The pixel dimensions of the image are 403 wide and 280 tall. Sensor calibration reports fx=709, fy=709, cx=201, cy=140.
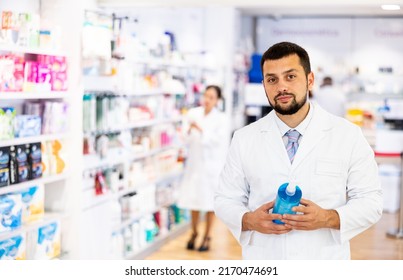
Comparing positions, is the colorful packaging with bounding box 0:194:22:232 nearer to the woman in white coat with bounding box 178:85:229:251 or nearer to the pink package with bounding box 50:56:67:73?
the pink package with bounding box 50:56:67:73

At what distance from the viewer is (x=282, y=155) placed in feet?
9.52

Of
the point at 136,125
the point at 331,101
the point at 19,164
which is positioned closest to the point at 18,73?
the point at 19,164

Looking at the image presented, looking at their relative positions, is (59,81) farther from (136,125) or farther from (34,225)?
(136,125)

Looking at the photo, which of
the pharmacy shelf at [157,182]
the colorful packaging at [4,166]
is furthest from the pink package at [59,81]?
the pharmacy shelf at [157,182]

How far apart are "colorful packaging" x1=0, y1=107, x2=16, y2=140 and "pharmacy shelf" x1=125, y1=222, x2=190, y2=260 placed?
222cm

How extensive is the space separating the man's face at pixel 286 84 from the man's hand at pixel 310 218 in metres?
0.38

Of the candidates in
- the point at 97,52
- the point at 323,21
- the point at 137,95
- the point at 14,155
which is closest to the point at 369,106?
the point at 323,21

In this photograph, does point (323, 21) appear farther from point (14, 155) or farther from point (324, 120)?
point (324, 120)

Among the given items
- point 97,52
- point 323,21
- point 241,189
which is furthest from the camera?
point 323,21

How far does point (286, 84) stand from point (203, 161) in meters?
4.27

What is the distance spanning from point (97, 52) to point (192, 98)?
3.14 meters

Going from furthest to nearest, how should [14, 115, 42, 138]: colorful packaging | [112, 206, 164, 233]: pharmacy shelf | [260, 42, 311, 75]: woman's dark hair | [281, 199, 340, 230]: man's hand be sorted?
[112, 206, 164, 233]: pharmacy shelf < [14, 115, 42, 138]: colorful packaging < [260, 42, 311, 75]: woman's dark hair < [281, 199, 340, 230]: man's hand

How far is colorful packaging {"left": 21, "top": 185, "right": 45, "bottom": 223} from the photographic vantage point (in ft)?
15.4

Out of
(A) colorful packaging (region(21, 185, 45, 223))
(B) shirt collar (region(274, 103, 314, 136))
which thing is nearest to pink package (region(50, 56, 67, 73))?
(A) colorful packaging (region(21, 185, 45, 223))
